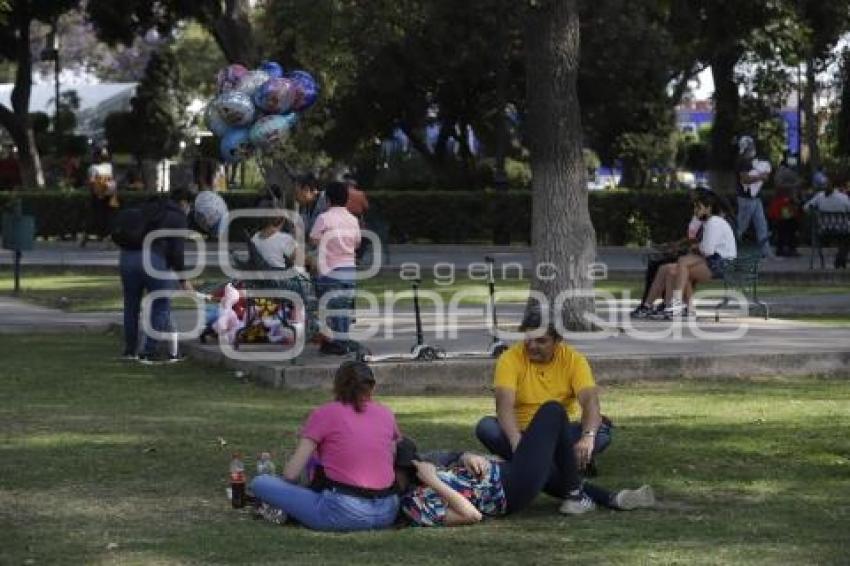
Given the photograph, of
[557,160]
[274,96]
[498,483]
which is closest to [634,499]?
[498,483]

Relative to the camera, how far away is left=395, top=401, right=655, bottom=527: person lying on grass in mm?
9336

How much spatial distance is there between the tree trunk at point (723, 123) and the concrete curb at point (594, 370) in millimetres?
26015

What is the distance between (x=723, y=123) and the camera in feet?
142

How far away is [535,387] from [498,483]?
86 cm

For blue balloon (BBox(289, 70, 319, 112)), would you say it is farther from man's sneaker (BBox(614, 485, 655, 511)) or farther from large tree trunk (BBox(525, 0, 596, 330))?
man's sneaker (BBox(614, 485, 655, 511))

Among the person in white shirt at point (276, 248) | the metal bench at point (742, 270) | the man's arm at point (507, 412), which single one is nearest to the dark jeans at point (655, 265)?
the metal bench at point (742, 270)

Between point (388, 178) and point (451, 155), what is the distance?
9.11 ft

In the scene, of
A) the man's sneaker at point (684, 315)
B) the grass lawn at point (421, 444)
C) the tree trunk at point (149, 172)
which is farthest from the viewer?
the tree trunk at point (149, 172)

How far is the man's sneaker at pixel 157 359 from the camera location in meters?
17.0

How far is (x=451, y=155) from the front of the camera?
50.5 meters

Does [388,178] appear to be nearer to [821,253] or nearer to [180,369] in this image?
[821,253]

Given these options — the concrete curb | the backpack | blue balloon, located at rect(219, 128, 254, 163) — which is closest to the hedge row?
blue balloon, located at rect(219, 128, 254, 163)

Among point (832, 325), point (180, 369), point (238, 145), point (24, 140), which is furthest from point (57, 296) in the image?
point (24, 140)

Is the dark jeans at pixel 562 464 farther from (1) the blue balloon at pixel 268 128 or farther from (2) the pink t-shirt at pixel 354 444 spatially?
(1) the blue balloon at pixel 268 128
